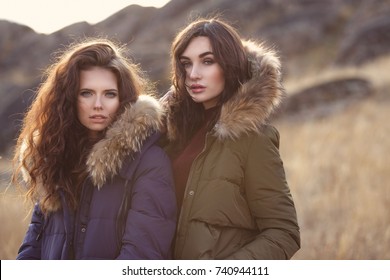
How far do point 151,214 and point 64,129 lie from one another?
76cm

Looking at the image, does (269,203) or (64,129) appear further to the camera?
(64,129)

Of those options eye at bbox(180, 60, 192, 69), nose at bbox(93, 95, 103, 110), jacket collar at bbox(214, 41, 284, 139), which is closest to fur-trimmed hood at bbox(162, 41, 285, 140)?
jacket collar at bbox(214, 41, 284, 139)

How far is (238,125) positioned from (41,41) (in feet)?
55.8

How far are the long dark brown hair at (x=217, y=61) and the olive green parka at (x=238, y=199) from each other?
26 cm

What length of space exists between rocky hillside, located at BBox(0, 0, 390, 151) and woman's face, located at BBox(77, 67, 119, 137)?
11.3 meters

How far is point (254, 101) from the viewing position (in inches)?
116

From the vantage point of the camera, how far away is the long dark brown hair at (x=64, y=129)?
2982 mm

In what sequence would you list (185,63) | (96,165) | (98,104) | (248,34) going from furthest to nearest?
(248,34), (185,63), (98,104), (96,165)

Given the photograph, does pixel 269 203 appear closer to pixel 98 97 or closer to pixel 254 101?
pixel 254 101

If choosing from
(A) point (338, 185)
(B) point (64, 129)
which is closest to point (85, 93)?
(B) point (64, 129)

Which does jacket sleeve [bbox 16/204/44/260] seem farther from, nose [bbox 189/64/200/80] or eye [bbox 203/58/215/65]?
eye [bbox 203/58/215/65]

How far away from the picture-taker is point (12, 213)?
237 inches

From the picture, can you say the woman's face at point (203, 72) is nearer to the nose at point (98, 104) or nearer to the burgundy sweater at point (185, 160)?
the burgundy sweater at point (185, 160)

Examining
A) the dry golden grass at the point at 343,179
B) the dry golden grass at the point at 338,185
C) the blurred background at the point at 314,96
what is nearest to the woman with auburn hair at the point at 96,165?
the blurred background at the point at 314,96
